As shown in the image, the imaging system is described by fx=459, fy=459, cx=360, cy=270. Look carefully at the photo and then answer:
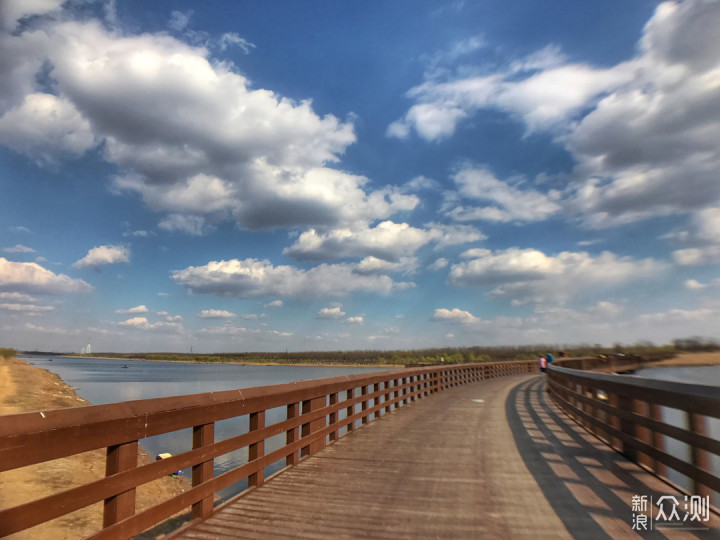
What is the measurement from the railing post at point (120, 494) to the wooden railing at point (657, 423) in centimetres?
509

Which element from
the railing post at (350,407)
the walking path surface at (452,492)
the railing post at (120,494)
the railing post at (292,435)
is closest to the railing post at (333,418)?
the walking path surface at (452,492)

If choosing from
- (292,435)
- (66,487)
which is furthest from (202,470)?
(66,487)

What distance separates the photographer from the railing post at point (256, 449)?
5609 millimetres

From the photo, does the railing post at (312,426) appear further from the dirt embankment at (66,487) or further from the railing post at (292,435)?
the dirt embankment at (66,487)

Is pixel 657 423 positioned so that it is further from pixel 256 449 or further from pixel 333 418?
pixel 333 418

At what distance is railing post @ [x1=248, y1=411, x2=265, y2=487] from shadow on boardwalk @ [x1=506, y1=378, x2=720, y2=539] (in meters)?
3.42

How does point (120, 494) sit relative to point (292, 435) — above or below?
above

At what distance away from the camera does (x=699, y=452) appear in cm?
472

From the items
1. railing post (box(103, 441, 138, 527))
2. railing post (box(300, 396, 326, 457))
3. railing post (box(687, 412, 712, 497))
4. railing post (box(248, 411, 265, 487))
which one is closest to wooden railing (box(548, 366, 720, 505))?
railing post (box(687, 412, 712, 497))

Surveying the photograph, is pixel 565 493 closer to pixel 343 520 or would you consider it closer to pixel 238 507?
pixel 343 520

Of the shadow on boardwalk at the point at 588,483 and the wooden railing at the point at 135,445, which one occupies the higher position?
the wooden railing at the point at 135,445

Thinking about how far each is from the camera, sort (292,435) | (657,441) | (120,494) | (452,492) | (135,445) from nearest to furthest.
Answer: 1. (120,494)
2. (135,445)
3. (452,492)
4. (657,441)
5. (292,435)

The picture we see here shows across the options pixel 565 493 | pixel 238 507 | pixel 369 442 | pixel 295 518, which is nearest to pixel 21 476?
pixel 369 442

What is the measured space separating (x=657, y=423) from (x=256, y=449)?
4.97 meters
